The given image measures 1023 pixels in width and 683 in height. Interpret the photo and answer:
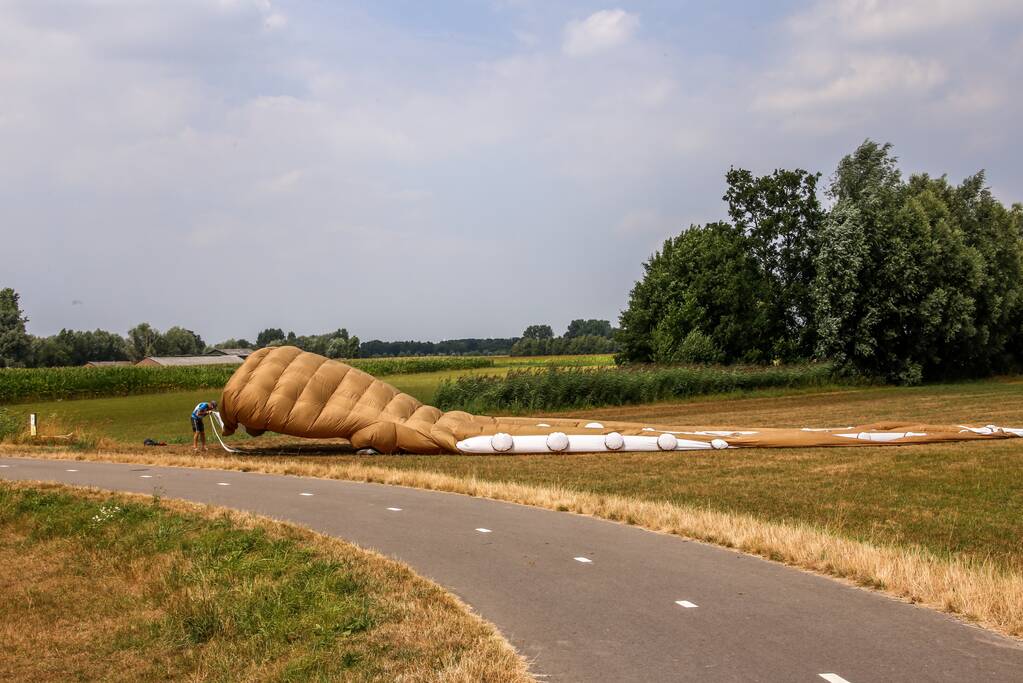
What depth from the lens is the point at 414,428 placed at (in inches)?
878

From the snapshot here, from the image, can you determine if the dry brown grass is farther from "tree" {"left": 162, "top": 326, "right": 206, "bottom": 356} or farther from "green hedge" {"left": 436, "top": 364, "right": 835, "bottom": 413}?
"tree" {"left": 162, "top": 326, "right": 206, "bottom": 356}

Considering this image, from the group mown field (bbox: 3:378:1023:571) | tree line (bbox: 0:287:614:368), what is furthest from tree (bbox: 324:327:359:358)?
mown field (bbox: 3:378:1023:571)

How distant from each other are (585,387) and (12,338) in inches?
3290

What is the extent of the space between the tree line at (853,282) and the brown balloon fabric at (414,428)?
2812 centimetres

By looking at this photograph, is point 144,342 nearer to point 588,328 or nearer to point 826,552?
point 588,328

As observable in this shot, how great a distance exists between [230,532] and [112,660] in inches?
141

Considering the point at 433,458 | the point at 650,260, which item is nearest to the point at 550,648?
the point at 433,458

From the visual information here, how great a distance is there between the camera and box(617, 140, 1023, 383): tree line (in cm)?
4841

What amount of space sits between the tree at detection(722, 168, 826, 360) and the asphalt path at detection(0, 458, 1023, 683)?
4806 centimetres

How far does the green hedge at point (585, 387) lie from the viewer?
36.6 meters

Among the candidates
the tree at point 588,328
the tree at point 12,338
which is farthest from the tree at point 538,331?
the tree at point 12,338

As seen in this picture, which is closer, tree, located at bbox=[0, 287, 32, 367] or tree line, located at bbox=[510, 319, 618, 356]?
tree, located at bbox=[0, 287, 32, 367]

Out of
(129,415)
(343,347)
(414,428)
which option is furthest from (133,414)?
(343,347)

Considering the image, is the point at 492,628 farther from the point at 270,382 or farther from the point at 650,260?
the point at 650,260
